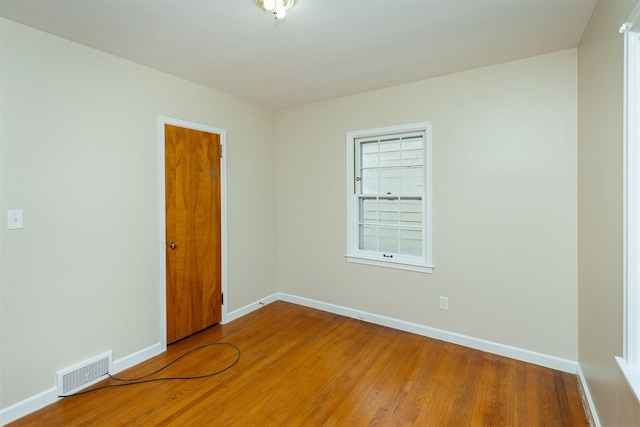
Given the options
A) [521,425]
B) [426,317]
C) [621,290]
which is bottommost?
[521,425]

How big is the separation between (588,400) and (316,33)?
311 centimetres

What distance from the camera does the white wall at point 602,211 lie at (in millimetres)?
1494

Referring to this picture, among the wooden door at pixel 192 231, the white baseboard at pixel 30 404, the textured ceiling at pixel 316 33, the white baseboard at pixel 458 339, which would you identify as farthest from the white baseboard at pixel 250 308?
the textured ceiling at pixel 316 33

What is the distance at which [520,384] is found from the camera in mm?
2346

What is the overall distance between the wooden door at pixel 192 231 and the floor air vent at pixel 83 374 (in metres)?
0.56

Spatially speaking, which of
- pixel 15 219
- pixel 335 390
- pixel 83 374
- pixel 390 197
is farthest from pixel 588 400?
pixel 15 219

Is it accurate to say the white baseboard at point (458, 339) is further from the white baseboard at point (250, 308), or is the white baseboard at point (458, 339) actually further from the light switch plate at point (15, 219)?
the light switch plate at point (15, 219)

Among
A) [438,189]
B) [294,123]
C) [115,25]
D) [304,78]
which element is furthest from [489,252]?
[115,25]

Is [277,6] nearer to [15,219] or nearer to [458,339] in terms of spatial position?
[15,219]

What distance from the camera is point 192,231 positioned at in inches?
123

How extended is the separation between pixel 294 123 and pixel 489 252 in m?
2.71

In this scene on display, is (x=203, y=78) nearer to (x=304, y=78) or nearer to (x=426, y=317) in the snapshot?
(x=304, y=78)

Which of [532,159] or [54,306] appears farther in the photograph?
[532,159]

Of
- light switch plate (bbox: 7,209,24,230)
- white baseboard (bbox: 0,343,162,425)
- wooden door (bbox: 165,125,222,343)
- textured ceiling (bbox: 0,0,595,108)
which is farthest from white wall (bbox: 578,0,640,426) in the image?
light switch plate (bbox: 7,209,24,230)
